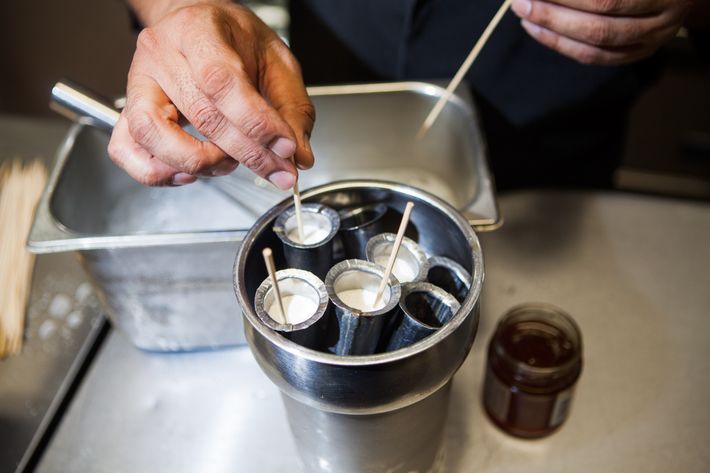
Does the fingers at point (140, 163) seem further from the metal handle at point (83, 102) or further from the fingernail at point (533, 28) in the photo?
the fingernail at point (533, 28)

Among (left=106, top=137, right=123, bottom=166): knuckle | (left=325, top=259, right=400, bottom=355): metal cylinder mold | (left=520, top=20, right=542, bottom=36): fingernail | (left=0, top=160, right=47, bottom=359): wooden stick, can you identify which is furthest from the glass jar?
(left=0, top=160, right=47, bottom=359): wooden stick

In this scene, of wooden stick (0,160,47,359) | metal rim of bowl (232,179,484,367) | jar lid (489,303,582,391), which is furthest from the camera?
wooden stick (0,160,47,359)

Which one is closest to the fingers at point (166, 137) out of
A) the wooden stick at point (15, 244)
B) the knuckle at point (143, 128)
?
the knuckle at point (143, 128)

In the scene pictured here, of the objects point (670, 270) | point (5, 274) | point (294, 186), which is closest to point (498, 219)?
point (294, 186)

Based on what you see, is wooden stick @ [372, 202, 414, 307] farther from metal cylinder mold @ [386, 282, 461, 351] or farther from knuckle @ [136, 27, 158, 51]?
knuckle @ [136, 27, 158, 51]

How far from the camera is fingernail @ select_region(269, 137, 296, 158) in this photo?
531 millimetres

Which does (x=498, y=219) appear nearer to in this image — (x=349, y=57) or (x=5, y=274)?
(x=349, y=57)

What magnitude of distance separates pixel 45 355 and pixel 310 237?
46cm

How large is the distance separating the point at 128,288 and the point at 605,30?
1.98 feet

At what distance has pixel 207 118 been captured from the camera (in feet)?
1.78

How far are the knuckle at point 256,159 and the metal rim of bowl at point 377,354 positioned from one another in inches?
1.6

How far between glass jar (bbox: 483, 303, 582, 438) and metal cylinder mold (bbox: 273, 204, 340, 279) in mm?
245

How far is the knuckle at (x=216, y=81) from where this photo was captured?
52cm

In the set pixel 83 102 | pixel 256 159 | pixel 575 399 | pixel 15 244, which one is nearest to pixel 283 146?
pixel 256 159
